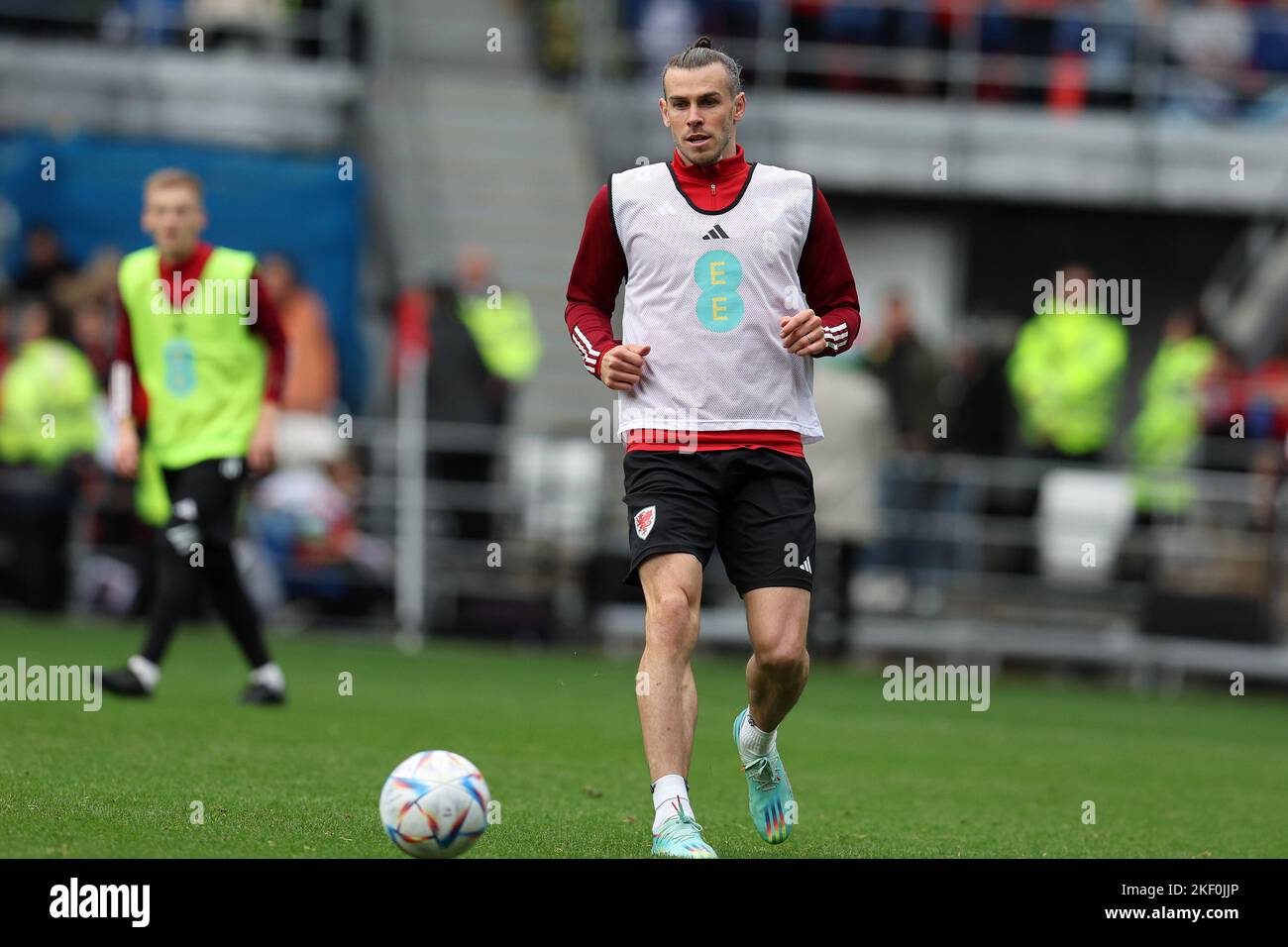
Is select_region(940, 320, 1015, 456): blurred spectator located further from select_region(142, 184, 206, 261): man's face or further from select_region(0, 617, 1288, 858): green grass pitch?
select_region(142, 184, 206, 261): man's face

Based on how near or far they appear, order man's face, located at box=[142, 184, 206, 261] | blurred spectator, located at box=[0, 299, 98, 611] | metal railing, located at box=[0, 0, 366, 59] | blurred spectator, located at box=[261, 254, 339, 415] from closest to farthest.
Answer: man's face, located at box=[142, 184, 206, 261] < blurred spectator, located at box=[0, 299, 98, 611] < blurred spectator, located at box=[261, 254, 339, 415] < metal railing, located at box=[0, 0, 366, 59]

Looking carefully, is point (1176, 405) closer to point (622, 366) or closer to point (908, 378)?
point (908, 378)

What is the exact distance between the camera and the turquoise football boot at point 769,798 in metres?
7.46

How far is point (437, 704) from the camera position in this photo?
506 inches

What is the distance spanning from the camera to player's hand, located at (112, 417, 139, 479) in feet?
36.4

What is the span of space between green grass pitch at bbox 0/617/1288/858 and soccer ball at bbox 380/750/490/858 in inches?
7.7

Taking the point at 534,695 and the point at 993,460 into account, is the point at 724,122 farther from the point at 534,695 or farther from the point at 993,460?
the point at 993,460

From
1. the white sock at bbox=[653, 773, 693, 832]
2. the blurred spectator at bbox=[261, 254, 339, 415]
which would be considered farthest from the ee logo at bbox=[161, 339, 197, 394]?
the blurred spectator at bbox=[261, 254, 339, 415]

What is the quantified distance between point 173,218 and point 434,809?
5.07 m

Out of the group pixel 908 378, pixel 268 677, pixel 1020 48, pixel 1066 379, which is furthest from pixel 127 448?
pixel 1020 48

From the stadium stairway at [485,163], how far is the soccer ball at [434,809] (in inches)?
605

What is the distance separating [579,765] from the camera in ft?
32.9

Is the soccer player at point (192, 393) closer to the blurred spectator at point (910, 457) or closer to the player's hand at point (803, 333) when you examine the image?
the player's hand at point (803, 333)

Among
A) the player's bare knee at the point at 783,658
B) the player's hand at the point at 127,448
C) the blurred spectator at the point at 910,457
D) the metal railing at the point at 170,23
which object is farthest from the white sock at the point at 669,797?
the metal railing at the point at 170,23
